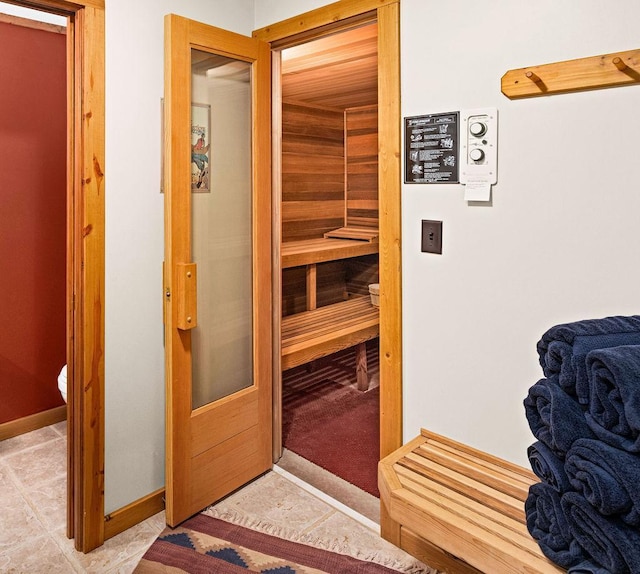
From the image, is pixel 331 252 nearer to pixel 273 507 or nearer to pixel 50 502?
pixel 273 507

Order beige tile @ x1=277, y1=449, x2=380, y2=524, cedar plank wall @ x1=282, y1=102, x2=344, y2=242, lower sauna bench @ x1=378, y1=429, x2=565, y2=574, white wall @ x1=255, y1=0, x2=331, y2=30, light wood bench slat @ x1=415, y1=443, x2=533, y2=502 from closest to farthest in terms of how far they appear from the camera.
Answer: lower sauna bench @ x1=378, y1=429, x2=565, y2=574
light wood bench slat @ x1=415, y1=443, x2=533, y2=502
white wall @ x1=255, y1=0, x2=331, y2=30
beige tile @ x1=277, y1=449, x2=380, y2=524
cedar plank wall @ x1=282, y1=102, x2=344, y2=242

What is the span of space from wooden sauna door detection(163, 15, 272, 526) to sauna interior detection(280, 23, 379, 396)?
421 millimetres

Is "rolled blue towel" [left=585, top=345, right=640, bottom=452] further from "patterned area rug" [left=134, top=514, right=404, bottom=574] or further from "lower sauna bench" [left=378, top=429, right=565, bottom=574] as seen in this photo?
"patterned area rug" [left=134, top=514, right=404, bottom=574]

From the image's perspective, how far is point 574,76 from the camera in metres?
1.48

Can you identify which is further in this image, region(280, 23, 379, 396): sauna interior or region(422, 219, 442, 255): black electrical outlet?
region(280, 23, 379, 396): sauna interior

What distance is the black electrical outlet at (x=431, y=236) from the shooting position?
1.84m

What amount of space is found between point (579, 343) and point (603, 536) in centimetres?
38

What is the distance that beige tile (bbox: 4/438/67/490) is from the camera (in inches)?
99.9

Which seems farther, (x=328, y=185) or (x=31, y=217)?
(x=328, y=185)

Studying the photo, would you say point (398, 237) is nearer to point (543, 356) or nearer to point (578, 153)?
point (578, 153)

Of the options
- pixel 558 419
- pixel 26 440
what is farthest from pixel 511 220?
pixel 26 440

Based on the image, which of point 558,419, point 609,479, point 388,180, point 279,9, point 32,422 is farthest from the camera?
point 32,422

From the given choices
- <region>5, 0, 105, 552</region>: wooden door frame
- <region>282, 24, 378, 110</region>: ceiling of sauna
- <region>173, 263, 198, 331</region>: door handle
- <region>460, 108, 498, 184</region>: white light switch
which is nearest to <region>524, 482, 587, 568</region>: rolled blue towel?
<region>460, 108, 498, 184</region>: white light switch

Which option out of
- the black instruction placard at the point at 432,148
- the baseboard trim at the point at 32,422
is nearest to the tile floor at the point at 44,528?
the baseboard trim at the point at 32,422
